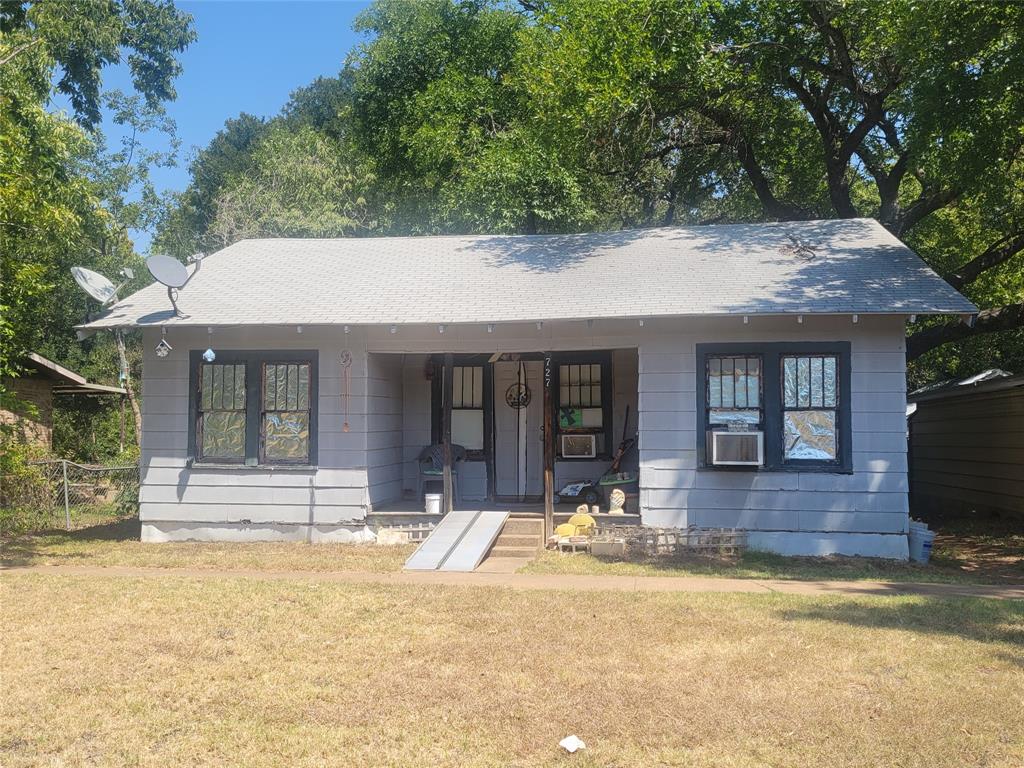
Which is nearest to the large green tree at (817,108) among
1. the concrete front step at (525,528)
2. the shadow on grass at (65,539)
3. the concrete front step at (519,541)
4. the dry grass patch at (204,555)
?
the concrete front step at (525,528)

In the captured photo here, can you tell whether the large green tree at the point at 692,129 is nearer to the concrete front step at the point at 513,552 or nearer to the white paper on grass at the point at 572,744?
the concrete front step at the point at 513,552

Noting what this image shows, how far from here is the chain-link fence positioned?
14953 millimetres

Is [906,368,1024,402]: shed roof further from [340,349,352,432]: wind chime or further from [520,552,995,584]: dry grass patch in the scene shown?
[340,349,352,432]: wind chime

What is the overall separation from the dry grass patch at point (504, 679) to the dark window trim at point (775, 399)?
3.11m

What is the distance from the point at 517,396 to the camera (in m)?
14.9

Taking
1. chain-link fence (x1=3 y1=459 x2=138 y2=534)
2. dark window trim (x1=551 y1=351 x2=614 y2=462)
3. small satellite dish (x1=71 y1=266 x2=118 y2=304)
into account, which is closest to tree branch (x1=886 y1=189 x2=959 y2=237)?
dark window trim (x1=551 y1=351 x2=614 y2=462)

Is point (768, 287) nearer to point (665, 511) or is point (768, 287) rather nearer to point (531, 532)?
point (665, 511)

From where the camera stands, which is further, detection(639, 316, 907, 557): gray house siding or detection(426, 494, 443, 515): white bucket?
detection(426, 494, 443, 515): white bucket

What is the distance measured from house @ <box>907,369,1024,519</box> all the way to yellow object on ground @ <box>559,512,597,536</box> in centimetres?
767

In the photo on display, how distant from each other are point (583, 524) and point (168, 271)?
22.4 ft

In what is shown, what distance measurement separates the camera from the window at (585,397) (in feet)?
47.6

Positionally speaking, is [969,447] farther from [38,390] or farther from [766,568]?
[38,390]

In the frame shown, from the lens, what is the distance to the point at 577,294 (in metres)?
12.8

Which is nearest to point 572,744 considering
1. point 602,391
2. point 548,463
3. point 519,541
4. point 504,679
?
point 504,679
